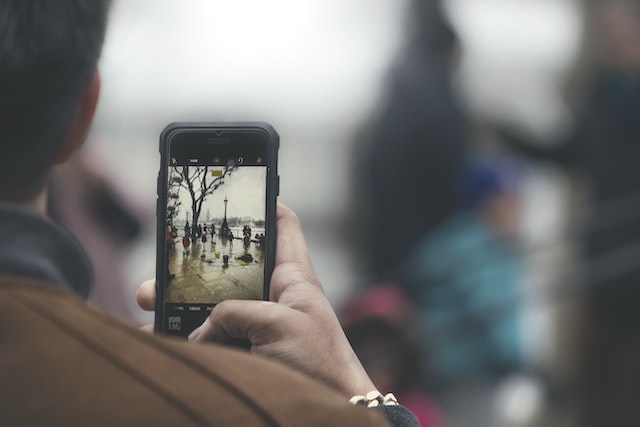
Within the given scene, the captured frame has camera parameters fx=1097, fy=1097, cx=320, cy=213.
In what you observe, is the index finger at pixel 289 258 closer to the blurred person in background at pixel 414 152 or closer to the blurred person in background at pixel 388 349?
the blurred person in background at pixel 388 349

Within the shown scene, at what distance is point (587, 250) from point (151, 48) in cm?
205

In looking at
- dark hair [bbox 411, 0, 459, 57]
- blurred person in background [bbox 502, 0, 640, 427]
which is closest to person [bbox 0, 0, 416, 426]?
blurred person in background [bbox 502, 0, 640, 427]

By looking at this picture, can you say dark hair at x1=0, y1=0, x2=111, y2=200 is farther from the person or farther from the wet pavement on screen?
the wet pavement on screen

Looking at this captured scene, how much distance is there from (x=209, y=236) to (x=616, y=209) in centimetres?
249

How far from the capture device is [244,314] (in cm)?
105

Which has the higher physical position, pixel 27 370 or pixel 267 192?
pixel 267 192

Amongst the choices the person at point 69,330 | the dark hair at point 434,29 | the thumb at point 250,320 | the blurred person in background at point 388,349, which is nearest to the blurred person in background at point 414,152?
the dark hair at point 434,29

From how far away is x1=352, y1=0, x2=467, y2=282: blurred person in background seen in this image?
11.5ft

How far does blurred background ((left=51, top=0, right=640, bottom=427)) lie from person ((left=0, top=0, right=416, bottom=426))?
112 cm

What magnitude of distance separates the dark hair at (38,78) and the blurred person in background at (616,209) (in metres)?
2.63

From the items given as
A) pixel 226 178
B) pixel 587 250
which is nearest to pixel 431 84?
pixel 587 250

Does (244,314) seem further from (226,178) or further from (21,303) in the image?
(21,303)

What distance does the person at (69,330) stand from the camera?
0.77 metres

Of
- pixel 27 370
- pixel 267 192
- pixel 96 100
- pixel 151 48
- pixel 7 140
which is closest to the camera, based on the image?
pixel 27 370
